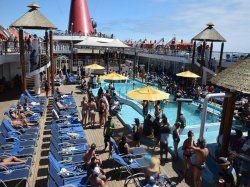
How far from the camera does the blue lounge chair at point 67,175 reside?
5926 mm

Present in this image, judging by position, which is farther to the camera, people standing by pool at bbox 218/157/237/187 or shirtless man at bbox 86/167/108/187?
shirtless man at bbox 86/167/108/187

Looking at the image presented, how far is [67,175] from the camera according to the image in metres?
6.27

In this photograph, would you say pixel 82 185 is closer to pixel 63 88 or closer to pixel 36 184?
pixel 36 184

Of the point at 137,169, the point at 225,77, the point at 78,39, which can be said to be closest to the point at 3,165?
the point at 137,169

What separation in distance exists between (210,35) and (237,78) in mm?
12983

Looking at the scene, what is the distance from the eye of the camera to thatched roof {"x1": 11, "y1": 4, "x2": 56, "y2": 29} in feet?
48.1

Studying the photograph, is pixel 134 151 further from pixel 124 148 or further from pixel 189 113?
pixel 189 113

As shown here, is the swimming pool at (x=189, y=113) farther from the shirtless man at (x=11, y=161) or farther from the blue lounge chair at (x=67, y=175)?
the shirtless man at (x=11, y=161)

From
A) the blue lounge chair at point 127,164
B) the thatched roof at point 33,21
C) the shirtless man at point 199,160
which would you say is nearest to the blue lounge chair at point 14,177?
the blue lounge chair at point 127,164

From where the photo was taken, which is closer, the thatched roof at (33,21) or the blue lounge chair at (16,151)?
the blue lounge chair at (16,151)

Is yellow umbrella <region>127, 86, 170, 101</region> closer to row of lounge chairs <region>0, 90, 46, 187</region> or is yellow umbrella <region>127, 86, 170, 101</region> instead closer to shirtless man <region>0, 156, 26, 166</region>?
row of lounge chairs <region>0, 90, 46, 187</region>

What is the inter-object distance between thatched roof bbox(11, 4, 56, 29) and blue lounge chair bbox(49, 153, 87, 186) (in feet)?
34.4

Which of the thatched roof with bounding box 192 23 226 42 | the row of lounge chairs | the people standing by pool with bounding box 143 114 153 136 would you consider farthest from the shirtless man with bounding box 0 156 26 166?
the thatched roof with bounding box 192 23 226 42

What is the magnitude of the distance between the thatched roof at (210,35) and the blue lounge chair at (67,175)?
15280 millimetres
